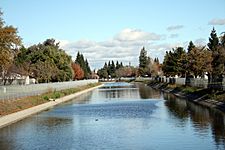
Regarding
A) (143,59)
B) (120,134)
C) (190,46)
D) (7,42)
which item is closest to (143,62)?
(143,59)

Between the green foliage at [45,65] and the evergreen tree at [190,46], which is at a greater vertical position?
the evergreen tree at [190,46]

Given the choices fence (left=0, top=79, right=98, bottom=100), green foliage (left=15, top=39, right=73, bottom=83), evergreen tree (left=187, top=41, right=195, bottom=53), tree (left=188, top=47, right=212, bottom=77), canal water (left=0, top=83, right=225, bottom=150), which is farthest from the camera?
evergreen tree (left=187, top=41, right=195, bottom=53)

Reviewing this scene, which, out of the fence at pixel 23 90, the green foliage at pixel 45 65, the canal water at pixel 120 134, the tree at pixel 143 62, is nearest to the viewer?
the canal water at pixel 120 134

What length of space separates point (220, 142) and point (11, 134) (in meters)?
12.9

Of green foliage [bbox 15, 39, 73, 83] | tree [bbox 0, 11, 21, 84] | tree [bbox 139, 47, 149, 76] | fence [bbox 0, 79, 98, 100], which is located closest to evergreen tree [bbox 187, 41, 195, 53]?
green foliage [bbox 15, 39, 73, 83]

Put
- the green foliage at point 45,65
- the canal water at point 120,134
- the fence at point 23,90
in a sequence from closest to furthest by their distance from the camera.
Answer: the canal water at point 120,134, the fence at point 23,90, the green foliage at point 45,65

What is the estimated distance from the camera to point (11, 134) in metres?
26.2

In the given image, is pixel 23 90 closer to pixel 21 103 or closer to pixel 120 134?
pixel 21 103

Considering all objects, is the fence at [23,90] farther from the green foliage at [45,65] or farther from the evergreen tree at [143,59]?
A: the evergreen tree at [143,59]

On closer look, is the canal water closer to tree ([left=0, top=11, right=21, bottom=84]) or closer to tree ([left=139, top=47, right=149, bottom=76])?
tree ([left=0, top=11, right=21, bottom=84])

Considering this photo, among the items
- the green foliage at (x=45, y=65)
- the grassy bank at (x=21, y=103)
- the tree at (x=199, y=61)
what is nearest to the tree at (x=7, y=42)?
the grassy bank at (x=21, y=103)

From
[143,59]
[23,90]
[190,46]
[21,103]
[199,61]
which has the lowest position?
[21,103]

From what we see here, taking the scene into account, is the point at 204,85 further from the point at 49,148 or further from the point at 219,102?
the point at 49,148

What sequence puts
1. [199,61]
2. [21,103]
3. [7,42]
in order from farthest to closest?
1. [199,61]
2. [21,103]
3. [7,42]
